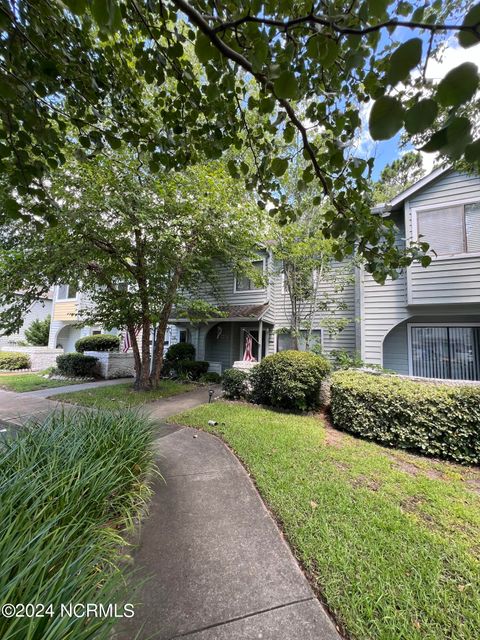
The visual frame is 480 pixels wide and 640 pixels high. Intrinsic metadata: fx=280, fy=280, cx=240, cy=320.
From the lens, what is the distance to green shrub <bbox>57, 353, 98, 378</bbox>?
12156 mm

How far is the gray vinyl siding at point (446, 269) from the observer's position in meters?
7.62

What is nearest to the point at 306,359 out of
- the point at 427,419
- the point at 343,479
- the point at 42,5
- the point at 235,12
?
the point at 427,419

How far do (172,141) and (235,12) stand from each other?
0.97 metres

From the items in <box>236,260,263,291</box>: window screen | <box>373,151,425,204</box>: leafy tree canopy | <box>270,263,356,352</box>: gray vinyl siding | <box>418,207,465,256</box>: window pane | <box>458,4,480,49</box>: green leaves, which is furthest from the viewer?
<box>373,151,425,204</box>: leafy tree canopy

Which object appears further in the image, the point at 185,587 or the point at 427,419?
the point at 427,419

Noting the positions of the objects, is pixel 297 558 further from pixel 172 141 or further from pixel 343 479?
pixel 172 141

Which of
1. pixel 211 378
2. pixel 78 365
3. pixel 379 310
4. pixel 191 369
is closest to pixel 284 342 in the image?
pixel 211 378

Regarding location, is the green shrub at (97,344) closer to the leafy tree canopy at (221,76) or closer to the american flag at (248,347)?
the american flag at (248,347)

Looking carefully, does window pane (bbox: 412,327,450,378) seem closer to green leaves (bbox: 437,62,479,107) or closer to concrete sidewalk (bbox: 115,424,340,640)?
concrete sidewalk (bbox: 115,424,340,640)

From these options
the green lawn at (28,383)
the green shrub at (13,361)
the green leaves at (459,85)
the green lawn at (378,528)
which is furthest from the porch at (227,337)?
the green leaves at (459,85)

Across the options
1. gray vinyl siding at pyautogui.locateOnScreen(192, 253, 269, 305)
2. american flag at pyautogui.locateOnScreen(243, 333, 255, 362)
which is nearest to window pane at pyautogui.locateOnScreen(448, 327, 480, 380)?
american flag at pyautogui.locateOnScreen(243, 333, 255, 362)

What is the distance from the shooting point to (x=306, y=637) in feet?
5.75

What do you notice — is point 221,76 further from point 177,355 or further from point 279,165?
point 177,355

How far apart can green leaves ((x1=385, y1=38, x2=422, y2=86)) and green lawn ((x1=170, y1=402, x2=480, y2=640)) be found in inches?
116
